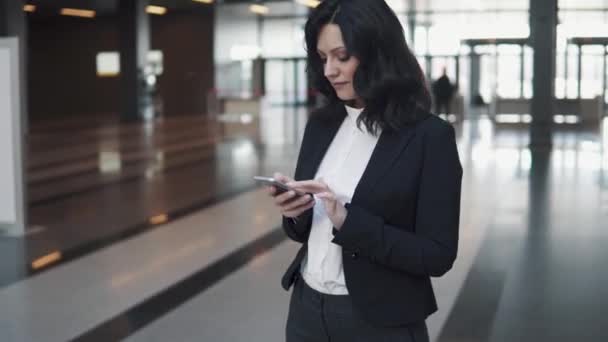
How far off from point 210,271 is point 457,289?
1.97 metres

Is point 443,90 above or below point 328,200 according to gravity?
above

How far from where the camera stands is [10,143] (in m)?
9.05

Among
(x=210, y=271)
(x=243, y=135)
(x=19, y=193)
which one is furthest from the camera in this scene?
(x=243, y=135)

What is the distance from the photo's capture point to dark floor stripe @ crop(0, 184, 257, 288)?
279 inches

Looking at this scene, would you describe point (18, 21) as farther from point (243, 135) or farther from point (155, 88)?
point (155, 88)

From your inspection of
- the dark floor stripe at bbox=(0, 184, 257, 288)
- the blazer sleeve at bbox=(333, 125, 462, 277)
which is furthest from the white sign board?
the blazer sleeve at bbox=(333, 125, 462, 277)

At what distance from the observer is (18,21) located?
32.0ft

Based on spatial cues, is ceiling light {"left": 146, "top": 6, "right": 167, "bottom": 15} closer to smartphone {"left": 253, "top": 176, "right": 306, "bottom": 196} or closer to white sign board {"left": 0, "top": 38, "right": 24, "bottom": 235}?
white sign board {"left": 0, "top": 38, "right": 24, "bottom": 235}

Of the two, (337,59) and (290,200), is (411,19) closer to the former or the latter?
(337,59)

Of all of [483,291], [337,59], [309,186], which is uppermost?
[337,59]

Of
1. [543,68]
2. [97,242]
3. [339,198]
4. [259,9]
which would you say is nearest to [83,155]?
[97,242]

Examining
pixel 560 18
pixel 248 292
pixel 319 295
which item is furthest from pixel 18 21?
pixel 560 18

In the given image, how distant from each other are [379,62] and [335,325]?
646 millimetres

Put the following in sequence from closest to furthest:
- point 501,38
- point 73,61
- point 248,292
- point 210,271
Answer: point 248,292
point 210,271
point 501,38
point 73,61
